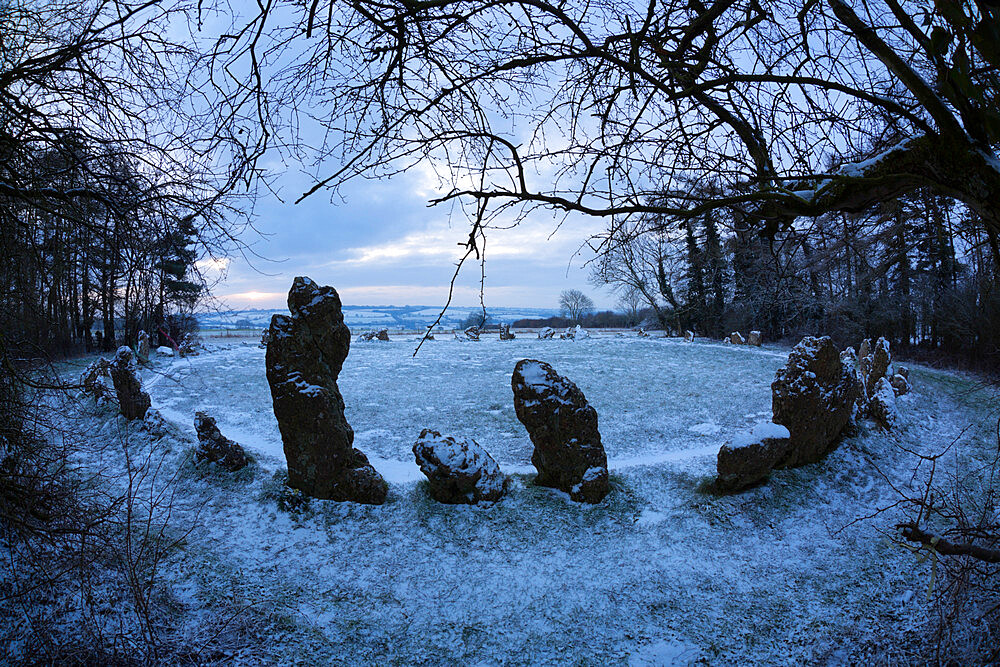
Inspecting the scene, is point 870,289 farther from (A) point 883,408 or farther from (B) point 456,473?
(B) point 456,473

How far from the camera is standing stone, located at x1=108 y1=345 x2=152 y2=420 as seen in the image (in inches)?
331

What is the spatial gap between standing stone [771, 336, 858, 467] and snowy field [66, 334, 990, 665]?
35cm

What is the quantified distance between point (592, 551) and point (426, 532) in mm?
1907

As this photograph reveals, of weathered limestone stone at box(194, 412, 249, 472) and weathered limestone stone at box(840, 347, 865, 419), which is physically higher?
weathered limestone stone at box(840, 347, 865, 419)

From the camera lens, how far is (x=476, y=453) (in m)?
6.36

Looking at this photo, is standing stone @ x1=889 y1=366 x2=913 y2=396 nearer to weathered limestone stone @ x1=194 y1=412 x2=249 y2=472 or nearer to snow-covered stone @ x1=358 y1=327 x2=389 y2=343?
weathered limestone stone @ x1=194 y1=412 x2=249 y2=472

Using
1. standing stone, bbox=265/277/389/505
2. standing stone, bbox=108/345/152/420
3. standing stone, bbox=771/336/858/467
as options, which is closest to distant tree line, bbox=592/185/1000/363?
standing stone, bbox=771/336/858/467

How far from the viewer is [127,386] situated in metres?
8.40

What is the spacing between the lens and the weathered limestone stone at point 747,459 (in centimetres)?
639

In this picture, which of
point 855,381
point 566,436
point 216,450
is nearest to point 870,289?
point 855,381

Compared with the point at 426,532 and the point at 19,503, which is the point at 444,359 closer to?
the point at 426,532

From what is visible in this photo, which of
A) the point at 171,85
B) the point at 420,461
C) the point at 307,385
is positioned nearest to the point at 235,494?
the point at 307,385

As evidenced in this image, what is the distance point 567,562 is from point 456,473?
1.69 metres

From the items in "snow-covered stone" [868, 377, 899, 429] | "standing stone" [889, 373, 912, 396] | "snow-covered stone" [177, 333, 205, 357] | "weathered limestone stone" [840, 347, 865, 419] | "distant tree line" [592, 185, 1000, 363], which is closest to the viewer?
"distant tree line" [592, 185, 1000, 363]
